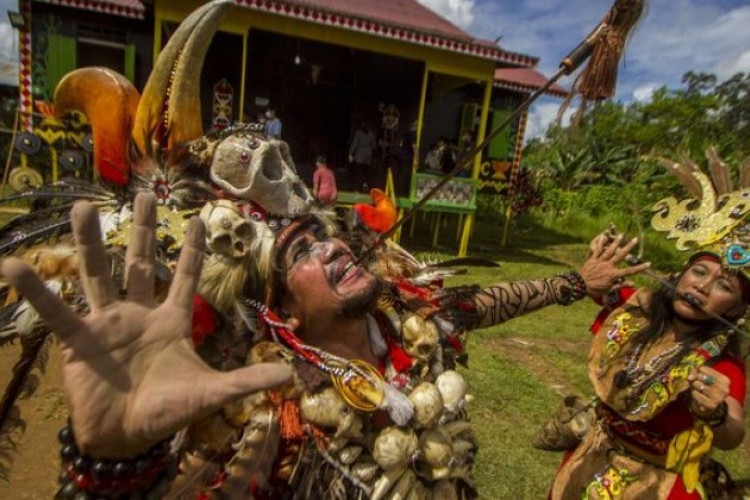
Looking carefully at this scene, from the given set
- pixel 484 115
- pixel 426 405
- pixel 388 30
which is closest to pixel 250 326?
pixel 426 405

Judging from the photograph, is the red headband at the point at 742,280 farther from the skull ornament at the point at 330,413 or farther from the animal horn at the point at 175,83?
the animal horn at the point at 175,83

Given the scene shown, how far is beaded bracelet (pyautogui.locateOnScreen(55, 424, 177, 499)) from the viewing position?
110 cm

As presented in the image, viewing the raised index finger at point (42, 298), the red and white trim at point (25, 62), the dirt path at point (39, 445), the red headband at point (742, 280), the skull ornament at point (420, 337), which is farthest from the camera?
the red and white trim at point (25, 62)

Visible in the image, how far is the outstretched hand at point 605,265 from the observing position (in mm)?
2268

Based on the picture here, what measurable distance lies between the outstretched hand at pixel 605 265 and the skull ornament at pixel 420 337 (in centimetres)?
85

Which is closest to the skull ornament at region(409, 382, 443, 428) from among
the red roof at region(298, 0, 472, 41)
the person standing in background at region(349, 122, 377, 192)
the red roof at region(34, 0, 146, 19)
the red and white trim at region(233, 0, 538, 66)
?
the red and white trim at region(233, 0, 538, 66)

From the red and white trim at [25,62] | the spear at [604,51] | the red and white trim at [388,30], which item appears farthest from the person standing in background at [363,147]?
the spear at [604,51]

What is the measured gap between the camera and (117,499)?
1134mm

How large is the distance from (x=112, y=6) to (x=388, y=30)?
5192 millimetres

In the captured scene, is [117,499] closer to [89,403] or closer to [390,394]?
[89,403]

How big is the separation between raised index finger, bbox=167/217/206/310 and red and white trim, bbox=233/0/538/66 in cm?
748

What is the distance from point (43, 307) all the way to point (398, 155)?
1084 centimetres

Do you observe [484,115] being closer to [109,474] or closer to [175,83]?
[175,83]

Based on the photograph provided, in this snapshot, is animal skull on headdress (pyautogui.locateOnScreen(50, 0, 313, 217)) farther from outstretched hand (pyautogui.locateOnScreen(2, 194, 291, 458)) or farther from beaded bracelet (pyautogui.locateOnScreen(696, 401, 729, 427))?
beaded bracelet (pyautogui.locateOnScreen(696, 401, 729, 427))
